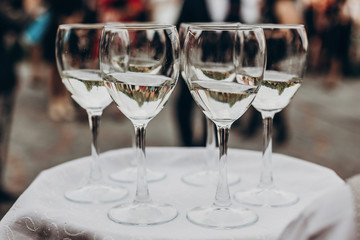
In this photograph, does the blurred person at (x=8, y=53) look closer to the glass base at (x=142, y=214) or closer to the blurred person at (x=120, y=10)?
the blurred person at (x=120, y=10)

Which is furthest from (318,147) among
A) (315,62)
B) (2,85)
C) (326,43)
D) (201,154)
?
(315,62)

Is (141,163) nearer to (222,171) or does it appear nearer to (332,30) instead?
(222,171)

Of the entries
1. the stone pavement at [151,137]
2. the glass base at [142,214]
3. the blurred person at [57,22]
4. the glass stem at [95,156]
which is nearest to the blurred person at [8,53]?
the stone pavement at [151,137]

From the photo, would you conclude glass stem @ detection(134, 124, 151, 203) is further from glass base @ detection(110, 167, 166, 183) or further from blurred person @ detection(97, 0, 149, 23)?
blurred person @ detection(97, 0, 149, 23)

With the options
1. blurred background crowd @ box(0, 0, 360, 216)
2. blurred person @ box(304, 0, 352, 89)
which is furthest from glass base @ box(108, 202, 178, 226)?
blurred person @ box(304, 0, 352, 89)

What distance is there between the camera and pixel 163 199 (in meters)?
0.91

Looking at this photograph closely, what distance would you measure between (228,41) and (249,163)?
0.49 metres

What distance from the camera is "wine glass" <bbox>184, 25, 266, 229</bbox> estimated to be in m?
0.70

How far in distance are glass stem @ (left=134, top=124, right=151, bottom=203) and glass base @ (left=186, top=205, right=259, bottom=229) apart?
0.26 ft

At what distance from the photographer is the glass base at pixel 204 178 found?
99 centimetres

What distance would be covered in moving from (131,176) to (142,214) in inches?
10.1

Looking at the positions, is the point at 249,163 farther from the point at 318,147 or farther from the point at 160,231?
the point at 318,147

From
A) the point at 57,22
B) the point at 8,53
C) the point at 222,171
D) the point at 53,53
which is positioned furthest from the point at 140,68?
the point at 53,53

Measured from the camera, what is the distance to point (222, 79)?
0.73m
